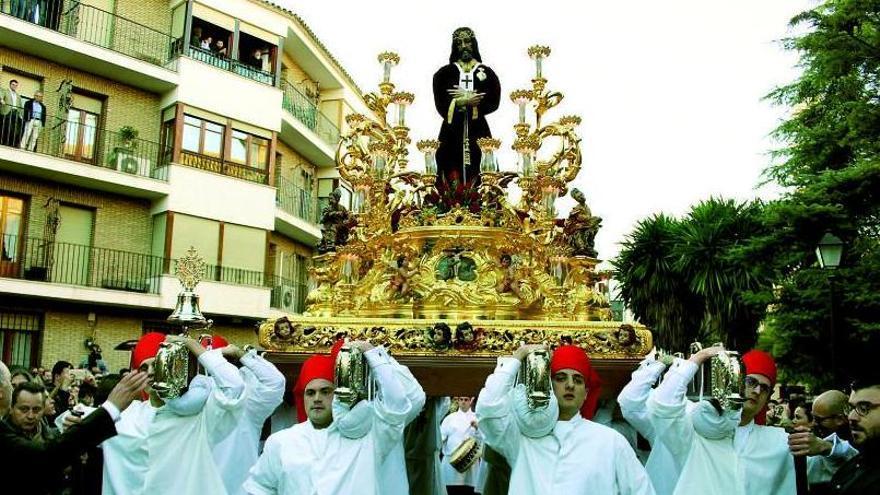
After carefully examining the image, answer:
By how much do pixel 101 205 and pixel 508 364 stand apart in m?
16.4

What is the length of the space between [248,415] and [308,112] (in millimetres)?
19197

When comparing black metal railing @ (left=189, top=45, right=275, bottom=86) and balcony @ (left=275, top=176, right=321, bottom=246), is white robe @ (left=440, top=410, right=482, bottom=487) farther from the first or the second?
black metal railing @ (left=189, top=45, right=275, bottom=86)

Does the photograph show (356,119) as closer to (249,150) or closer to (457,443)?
(457,443)

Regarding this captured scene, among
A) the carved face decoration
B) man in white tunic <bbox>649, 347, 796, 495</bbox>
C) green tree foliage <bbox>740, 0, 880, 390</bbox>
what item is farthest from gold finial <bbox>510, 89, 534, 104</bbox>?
green tree foliage <bbox>740, 0, 880, 390</bbox>

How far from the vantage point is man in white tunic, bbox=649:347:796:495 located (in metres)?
4.47

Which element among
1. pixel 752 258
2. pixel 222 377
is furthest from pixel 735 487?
pixel 752 258

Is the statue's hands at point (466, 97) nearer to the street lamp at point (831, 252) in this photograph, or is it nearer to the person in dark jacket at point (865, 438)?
the street lamp at point (831, 252)

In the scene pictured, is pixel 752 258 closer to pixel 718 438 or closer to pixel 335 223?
pixel 335 223

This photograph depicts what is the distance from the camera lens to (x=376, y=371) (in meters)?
4.57

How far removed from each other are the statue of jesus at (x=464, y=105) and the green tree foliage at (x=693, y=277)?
1070 centimetres

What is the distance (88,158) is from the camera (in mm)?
18281

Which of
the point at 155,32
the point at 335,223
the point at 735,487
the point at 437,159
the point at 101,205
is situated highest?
the point at 155,32

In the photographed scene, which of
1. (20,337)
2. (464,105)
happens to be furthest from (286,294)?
(464,105)

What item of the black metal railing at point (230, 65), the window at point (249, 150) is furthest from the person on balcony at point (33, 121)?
the window at point (249, 150)
